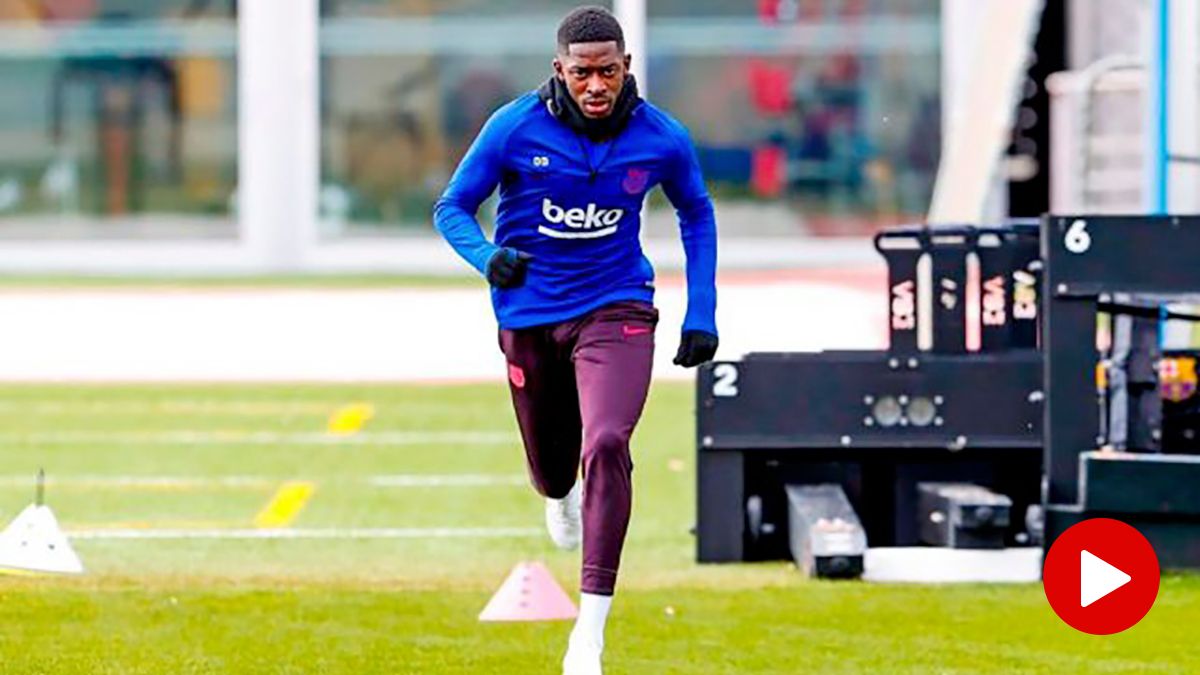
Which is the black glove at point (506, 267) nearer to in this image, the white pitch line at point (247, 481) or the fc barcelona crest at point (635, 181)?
the fc barcelona crest at point (635, 181)

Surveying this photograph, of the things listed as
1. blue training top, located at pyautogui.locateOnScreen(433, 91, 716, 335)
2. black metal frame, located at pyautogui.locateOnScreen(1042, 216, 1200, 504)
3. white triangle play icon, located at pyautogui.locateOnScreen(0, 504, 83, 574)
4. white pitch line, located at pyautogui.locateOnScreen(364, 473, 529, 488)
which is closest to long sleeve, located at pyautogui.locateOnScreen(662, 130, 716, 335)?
blue training top, located at pyautogui.locateOnScreen(433, 91, 716, 335)

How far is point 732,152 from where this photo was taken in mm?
31281

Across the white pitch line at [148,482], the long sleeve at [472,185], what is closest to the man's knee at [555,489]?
the long sleeve at [472,185]

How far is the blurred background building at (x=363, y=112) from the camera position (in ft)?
104

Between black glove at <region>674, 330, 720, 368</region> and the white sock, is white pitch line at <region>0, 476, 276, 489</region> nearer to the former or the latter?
black glove at <region>674, 330, 720, 368</region>

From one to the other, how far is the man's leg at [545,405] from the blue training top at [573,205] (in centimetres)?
10

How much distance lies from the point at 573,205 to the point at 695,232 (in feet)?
1.34

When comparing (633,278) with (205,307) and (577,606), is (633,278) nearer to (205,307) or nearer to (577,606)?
(577,606)

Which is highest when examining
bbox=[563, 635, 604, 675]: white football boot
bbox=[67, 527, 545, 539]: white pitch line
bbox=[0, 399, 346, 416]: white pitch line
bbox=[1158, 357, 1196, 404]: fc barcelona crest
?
Answer: bbox=[1158, 357, 1196, 404]: fc barcelona crest

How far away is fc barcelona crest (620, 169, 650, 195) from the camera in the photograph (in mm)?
8406

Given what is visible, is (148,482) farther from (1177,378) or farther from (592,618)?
(592,618)

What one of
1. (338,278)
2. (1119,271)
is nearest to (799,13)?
(338,278)

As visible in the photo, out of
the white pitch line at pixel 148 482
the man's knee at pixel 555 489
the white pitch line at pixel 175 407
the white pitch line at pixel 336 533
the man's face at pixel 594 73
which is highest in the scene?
the man's face at pixel 594 73

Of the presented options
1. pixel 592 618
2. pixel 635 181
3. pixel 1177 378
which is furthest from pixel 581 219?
pixel 1177 378
